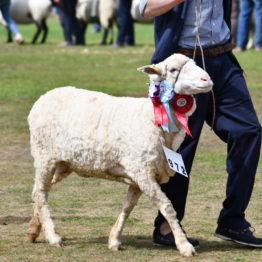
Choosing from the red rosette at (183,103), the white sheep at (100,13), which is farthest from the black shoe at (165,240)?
the white sheep at (100,13)

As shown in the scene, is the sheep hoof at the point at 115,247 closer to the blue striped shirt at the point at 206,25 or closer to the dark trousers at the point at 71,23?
the blue striped shirt at the point at 206,25

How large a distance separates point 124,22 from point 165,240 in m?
20.7

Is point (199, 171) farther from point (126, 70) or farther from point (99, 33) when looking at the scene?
point (99, 33)

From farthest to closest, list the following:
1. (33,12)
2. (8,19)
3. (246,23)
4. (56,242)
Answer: (33,12), (8,19), (246,23), (56,242)

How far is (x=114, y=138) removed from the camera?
24.1 feet

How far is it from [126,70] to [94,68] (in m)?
0.83

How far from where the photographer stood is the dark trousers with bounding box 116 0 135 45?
92.7 feet

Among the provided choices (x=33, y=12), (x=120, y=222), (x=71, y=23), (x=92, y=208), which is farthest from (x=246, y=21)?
(x=120, y=222)

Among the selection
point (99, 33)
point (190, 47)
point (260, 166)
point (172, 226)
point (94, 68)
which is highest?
point (190, 47)

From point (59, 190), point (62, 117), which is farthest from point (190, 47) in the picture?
point (59, 190)

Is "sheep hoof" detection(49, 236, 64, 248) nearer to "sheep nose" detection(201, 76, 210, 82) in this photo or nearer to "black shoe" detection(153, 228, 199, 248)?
"black shoe" detection(153, 228, 199, 248)

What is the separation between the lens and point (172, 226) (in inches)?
287

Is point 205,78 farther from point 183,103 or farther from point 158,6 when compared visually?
point 158,6

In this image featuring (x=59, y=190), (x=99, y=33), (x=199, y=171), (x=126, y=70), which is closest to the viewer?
(x=59, y=190)
